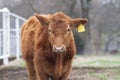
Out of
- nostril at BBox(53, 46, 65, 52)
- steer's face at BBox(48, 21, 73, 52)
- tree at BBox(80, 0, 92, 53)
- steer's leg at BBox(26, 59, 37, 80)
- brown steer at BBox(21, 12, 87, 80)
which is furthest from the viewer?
tree at BBox(80, 0, 92, 53)

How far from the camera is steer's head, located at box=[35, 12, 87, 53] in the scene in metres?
8.30

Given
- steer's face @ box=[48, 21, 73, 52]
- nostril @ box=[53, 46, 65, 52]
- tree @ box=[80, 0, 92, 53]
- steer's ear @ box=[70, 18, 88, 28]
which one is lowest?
nostril @ box=[53, 46, 65, 52]

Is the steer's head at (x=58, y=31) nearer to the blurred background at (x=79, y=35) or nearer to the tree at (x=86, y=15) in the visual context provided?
the blurred background at (x=79, y=35)

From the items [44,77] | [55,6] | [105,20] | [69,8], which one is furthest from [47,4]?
[105,20]

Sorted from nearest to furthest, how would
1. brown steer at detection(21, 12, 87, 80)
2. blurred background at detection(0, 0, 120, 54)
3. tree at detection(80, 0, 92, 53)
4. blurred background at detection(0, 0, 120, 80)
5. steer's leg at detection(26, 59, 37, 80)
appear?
1. brown steer at detection(21, 12, 87, 80)
2. steer's leg at detection(26, 59, 37, 80)
3. blurred background at detection(0, 0, 120, 80)
4. blurred background at detection(0, 0, 120, 54)
5. tree at detection(80, 0, 92, 53)

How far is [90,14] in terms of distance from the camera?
1801 inches

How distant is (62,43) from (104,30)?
43.0 meters

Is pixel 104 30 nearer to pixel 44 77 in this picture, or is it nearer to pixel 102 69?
pixel 102 69

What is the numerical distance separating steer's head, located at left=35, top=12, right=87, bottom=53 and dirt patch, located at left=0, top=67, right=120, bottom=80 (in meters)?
4.07

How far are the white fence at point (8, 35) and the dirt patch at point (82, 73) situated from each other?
1300 mm

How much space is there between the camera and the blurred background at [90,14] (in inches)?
1021

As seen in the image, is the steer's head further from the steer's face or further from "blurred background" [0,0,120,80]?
"blurred background" [0,0,120,80]

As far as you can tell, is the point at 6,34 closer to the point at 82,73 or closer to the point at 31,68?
the point at 82,73

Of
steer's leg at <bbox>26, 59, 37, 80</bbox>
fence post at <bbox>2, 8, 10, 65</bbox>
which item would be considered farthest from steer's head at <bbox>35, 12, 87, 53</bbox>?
fence post at <bbox>2, 8, 10, 65</bbox>
